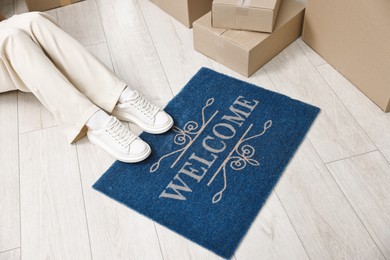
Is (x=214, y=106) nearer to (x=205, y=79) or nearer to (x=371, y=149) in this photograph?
(x=205, y=79)

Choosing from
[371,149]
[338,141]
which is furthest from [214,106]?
[371,149]

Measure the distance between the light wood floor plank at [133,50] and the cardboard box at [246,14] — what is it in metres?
0.34

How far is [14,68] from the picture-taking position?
57.4 inches

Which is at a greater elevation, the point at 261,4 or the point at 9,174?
the point at 261,4

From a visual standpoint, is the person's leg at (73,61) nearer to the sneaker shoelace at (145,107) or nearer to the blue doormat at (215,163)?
the sneaker shoelace at (145,107)

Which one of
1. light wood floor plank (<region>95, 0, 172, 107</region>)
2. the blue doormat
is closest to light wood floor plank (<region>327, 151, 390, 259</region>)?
the blue doormat

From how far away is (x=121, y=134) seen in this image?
1442mm

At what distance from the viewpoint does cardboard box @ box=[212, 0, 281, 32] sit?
1.60m

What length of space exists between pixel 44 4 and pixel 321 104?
148 centimetres

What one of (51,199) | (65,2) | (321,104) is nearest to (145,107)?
(51,199)

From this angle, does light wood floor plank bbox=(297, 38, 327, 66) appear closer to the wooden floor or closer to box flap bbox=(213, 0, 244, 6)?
the wooden floor

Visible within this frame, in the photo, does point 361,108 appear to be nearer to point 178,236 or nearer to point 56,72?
point 178,236

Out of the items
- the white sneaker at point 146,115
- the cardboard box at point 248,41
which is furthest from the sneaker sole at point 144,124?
the cardboard box at point 248,41

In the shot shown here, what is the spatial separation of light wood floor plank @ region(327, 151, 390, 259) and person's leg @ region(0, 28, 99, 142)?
0.88 meters
